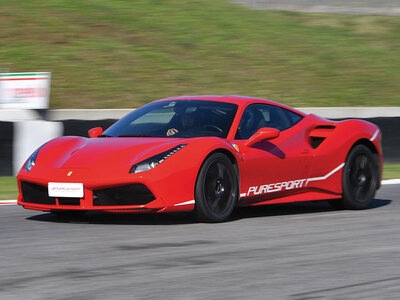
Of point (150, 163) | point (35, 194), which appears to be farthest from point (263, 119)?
point (35, 194)

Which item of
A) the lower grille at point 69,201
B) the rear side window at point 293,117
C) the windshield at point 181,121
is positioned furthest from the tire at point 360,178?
the lower grille at point 69,201

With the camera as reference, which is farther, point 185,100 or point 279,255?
point 185,100

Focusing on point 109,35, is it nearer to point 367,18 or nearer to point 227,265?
point 367,18

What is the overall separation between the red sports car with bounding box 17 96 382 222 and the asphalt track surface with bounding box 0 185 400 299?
0.23m

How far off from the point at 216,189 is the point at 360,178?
85.9 inches

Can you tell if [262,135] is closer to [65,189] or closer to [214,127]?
[214,127]

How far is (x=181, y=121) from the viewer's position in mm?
6973

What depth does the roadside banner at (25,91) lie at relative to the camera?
13.1m

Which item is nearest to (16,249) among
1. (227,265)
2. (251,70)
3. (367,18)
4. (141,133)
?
(227,265)

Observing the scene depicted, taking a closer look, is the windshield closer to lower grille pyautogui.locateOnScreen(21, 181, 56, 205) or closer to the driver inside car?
the driver inside car

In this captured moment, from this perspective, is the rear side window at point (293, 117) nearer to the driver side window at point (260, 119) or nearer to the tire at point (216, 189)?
the driver side window at point (260, 119)

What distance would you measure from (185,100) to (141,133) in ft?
2.12

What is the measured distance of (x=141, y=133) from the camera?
22.8 ft

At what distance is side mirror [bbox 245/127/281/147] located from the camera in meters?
6.81
